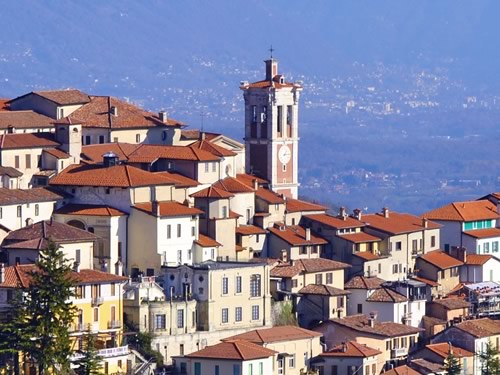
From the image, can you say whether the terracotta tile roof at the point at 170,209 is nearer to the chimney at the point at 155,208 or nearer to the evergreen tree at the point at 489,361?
the chimney at the point at 155,208

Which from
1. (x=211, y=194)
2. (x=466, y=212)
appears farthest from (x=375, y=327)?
(x=466, y=212)

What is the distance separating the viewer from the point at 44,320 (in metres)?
65.3

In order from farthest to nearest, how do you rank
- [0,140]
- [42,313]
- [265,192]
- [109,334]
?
[265,192] < [0,140] < [109,334] < [42,313]

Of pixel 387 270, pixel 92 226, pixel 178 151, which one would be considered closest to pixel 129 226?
pixel 92 226

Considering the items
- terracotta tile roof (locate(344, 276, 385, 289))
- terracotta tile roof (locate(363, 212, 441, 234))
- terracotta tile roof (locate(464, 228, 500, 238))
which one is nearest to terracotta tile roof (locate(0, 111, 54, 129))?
terracotta tile roof (locate(363, 212, 441, 234))

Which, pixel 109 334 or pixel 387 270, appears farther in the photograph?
pixel 387 270

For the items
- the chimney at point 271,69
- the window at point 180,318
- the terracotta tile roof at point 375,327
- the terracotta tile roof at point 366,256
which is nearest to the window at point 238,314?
the window at point 180,318

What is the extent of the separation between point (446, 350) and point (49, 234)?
14.2 metres

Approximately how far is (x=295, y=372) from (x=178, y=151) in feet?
37.8

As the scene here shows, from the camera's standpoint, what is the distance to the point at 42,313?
65500mm

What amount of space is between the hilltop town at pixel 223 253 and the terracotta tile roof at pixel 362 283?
3.9 inches

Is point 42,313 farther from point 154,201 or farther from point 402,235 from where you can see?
point 402,235

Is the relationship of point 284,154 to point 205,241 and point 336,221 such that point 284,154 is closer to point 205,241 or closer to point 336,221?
point 336,221

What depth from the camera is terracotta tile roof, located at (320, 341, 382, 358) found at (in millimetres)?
75188
